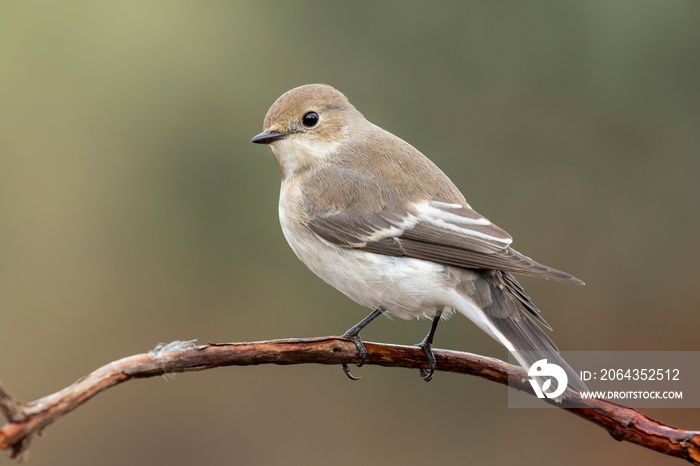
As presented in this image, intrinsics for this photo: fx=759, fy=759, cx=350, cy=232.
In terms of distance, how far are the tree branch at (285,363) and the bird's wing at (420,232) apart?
0.40 m

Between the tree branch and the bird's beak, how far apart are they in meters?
1.00

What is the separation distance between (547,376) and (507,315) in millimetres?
428

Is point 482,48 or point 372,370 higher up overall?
point 482,48

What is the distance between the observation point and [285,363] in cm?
235

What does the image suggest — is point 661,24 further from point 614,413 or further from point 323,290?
point 614,413

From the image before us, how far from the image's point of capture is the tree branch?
1771 mm

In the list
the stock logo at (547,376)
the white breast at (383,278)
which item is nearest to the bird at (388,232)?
the white breast at (383,278)

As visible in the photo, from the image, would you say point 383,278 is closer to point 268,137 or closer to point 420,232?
point 420,232

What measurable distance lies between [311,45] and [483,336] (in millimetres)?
2503

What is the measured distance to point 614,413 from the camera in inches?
92.4

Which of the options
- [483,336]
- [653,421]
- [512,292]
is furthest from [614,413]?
[483,336]

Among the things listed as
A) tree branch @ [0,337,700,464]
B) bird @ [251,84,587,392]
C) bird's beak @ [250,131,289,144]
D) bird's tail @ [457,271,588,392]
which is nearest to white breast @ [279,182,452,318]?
bird @ [251,84,587,392]

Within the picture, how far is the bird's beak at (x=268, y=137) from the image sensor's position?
317 cm

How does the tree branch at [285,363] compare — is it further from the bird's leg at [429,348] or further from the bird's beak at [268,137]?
the bird's beak at [268,137]
